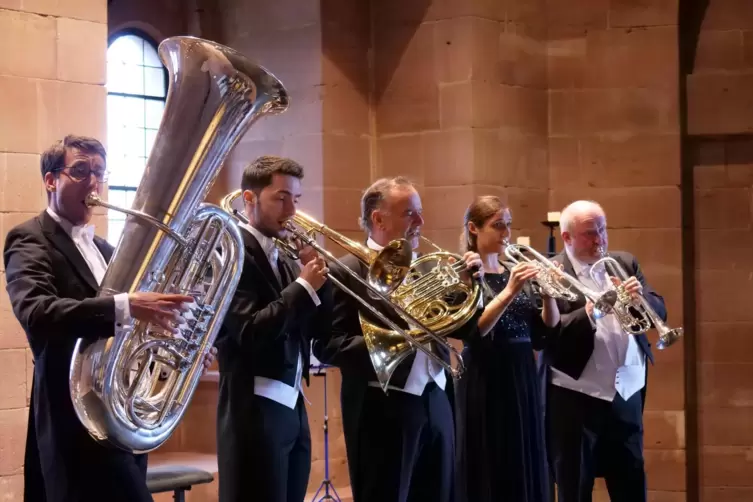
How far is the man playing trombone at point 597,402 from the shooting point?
4586 mm

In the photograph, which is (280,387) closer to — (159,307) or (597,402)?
(159,307)

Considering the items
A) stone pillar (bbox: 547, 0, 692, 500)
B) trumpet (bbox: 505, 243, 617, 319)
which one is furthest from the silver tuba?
stone pillar (bbox: 547, 0, 692, 500)

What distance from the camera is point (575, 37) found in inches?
277

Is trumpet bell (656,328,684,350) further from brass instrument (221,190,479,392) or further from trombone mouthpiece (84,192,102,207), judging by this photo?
trombone mouthpiece (84,192,102,207)

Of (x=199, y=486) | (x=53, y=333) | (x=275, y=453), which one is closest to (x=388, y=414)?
(x=275, y=453)

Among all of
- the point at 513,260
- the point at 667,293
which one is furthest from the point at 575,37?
the point at 513,260

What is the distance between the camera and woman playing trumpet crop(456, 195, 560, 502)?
14.1 ft

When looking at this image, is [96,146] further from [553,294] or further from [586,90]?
[586,90]

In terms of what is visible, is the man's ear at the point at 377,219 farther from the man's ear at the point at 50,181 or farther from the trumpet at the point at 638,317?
the man's ear at the point at 50,181

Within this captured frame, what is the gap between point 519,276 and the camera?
13.6ft

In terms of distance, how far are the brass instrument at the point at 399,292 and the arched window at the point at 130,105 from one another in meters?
3.50

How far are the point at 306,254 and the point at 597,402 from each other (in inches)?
73.2

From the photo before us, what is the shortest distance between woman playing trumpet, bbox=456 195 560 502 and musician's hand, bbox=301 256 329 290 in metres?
1.10

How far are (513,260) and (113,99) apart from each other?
12.6 ft
